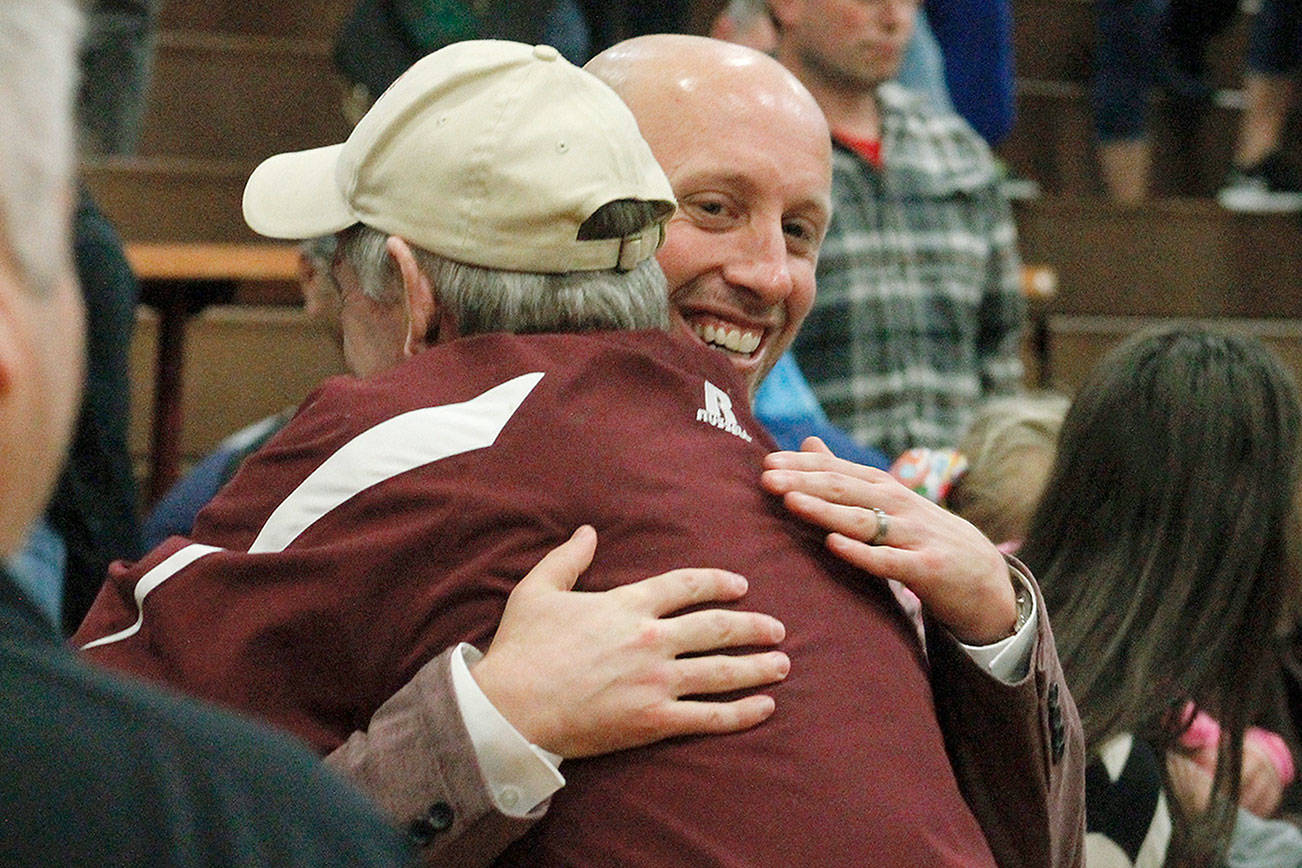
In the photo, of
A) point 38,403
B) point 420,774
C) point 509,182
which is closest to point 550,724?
point 420,774

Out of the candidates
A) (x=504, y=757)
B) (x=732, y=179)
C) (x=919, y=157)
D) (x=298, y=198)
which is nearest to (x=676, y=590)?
(x=504, y=757)

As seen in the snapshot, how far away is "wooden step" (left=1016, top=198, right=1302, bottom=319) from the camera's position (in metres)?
5.47

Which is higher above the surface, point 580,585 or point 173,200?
point 580,585

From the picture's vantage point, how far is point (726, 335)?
185cm

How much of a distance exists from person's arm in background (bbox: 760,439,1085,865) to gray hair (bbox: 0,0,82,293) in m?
0.75

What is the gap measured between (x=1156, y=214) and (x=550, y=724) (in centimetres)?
468

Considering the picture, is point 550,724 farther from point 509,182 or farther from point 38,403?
point 38,403

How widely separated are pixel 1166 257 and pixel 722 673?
460cm

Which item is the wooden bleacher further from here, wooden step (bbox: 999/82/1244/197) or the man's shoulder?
the man's shoulder

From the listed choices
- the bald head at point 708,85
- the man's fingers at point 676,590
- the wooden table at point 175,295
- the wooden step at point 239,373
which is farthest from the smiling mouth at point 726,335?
the wooden step at point 239,373

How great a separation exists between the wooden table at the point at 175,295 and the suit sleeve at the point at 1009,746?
2.67 meters

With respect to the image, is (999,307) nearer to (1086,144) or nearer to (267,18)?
(1086,144)

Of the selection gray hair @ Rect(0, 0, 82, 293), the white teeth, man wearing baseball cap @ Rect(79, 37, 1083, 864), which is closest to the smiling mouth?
the white teeth

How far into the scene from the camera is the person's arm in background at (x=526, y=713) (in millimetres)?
1210
